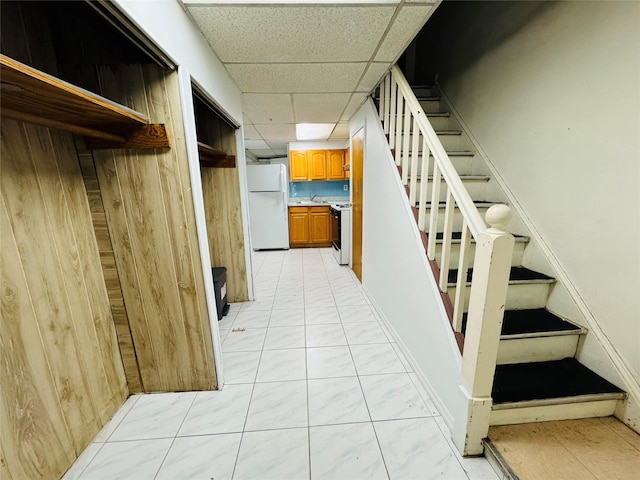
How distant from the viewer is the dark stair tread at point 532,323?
1.38m

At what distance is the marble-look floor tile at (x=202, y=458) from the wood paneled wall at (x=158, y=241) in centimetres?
35

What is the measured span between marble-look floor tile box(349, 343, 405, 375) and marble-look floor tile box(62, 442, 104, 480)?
1492mm

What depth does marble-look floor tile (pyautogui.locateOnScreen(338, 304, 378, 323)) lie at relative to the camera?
2469 millimetres

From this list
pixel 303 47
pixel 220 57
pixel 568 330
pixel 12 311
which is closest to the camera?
pixel 12 311

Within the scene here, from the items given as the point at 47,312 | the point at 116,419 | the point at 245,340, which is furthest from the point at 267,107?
the point at 116,419

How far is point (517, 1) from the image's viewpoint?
5.84 feet

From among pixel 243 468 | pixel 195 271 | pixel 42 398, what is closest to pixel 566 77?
pixel 195 271

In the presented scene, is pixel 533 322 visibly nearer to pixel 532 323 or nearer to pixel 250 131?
pixel 532 323

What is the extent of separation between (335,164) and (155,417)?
193 inches

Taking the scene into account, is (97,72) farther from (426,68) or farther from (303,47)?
(426,68)

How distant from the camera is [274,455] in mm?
1218

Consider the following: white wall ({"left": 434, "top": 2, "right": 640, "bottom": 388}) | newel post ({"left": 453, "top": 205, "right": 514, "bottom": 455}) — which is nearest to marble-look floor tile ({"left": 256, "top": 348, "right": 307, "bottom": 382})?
newel post ({"left": 453, "top": 205, "right": 514, "bottom": 455})

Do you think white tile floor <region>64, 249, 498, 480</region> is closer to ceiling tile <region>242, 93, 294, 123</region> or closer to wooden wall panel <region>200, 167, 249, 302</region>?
wooden wall panel <region>200, 167, 249, 302</region>

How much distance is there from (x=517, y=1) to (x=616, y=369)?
2.40m
